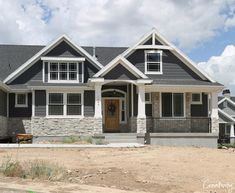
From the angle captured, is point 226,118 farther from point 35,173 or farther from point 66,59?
point 35,173

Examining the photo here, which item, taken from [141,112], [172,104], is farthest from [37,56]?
[172,104]

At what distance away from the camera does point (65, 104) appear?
90.8 ft

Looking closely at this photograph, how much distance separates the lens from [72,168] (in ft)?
44.7

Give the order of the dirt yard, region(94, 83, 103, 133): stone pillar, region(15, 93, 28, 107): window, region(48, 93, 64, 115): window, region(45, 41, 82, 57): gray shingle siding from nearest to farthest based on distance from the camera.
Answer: the dirt yard → region(94, 83, 103, 133): stone pillar → region(48, 93, 64, 115): window → region(45, 41, 82, 57): gray shingle siding → region(15, 93, 28, 107): window

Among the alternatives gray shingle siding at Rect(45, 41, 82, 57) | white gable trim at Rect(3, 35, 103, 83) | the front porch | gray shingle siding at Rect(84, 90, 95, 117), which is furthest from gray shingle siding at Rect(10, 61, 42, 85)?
the front porch

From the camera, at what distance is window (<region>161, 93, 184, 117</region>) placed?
28094 millimetres

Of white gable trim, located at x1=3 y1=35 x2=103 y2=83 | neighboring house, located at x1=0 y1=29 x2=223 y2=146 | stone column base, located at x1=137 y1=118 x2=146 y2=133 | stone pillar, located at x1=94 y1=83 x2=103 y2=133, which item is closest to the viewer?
stone pillar, located at x1=94 y1=83 x2=103 y2=133

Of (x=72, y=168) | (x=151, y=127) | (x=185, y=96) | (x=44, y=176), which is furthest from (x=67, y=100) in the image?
(x=44, y=176)

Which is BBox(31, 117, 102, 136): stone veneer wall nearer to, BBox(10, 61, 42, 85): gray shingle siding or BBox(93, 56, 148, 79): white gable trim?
BBox(10, 61, 42, 85): gray shingle siding

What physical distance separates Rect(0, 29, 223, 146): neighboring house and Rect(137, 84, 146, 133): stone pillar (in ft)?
0.20

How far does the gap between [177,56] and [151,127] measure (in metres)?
5.14

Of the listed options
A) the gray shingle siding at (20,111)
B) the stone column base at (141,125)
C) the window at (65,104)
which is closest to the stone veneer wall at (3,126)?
the gray shingle siding at (20,111)

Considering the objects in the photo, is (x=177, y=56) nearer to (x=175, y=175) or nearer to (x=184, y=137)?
(x=184, y=137)

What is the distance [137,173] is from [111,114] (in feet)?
53.6
